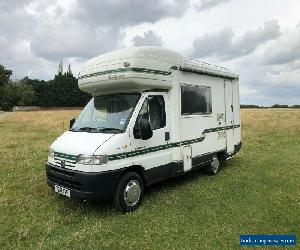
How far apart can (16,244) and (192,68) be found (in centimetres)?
583

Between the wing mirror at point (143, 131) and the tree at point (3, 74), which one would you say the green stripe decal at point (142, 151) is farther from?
the tree at point (3, 74)

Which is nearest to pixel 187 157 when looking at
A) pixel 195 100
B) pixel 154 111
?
pixel 195 100

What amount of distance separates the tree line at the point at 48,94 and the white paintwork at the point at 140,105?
245 ft

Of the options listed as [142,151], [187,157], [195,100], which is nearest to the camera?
[142,151]

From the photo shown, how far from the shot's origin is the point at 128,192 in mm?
7312

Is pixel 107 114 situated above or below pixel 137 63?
below

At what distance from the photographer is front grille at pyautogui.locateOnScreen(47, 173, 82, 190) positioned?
692cm

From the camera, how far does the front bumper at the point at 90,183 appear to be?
6.75 meters

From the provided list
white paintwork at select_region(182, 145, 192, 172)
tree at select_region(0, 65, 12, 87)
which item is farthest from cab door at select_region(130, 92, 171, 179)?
tree at select_region(0, 65, 12, 87)

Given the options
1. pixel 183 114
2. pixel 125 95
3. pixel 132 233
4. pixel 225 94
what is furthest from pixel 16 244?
pixel 225 94

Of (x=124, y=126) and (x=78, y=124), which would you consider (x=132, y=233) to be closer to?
(x=124, y=126)

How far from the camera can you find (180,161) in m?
8.85

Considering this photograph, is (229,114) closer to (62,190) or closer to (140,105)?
(140,105)

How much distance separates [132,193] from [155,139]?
4.49 ft
